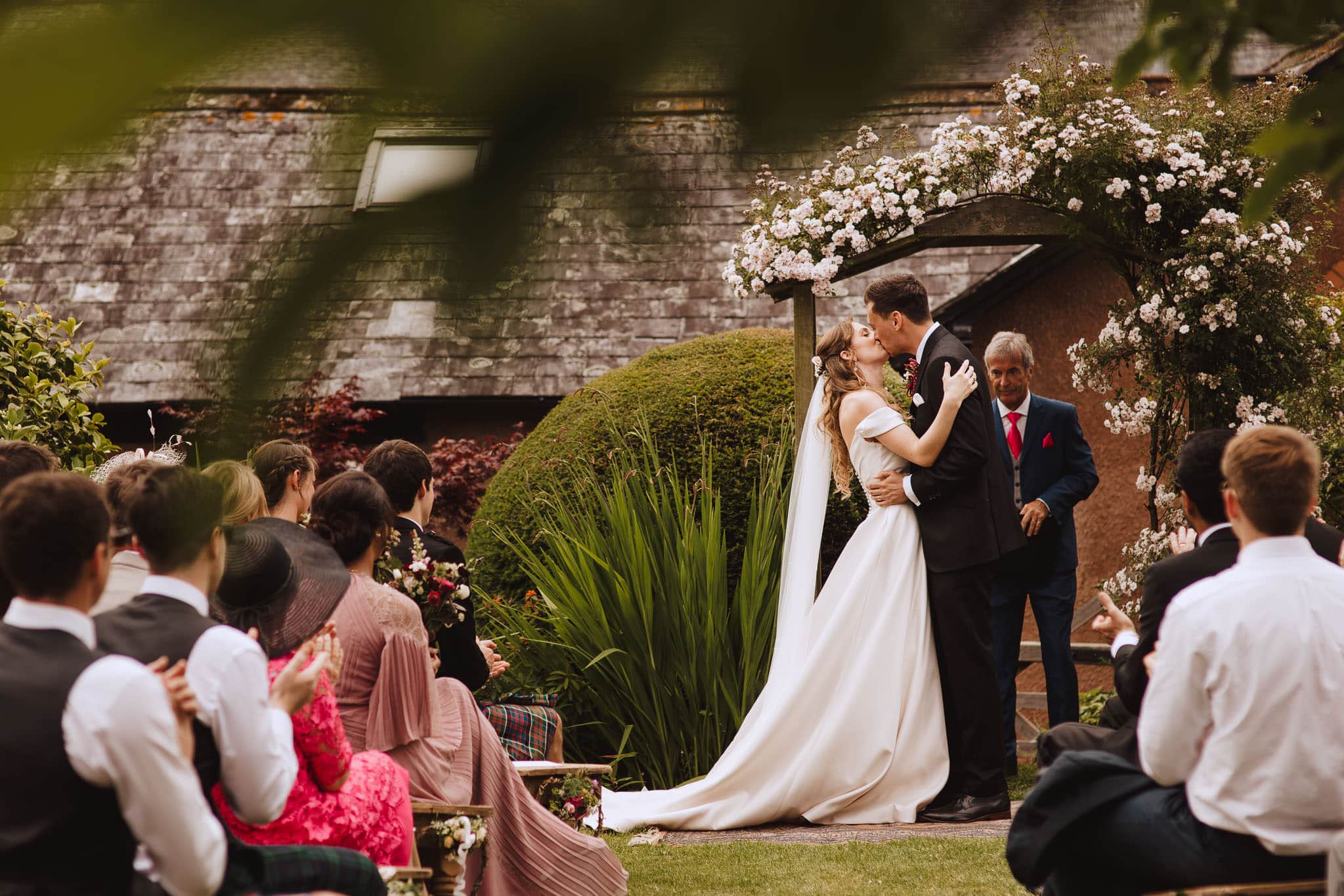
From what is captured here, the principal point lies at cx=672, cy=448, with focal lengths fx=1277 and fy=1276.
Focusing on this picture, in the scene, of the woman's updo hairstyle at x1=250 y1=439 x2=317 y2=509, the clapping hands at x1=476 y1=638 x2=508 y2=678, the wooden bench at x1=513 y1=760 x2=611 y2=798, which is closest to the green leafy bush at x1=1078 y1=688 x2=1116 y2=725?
the wooden bench at x1=513 y1=760 x2=611 y2=798

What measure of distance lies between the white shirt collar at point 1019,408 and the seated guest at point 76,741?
4.86 meters

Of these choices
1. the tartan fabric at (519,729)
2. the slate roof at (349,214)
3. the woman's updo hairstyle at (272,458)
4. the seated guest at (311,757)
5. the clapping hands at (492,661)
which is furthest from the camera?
the tartan fabric at (519,729)

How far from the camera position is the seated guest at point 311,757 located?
9.24 feet

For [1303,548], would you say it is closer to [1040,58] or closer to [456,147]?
[1040,58]

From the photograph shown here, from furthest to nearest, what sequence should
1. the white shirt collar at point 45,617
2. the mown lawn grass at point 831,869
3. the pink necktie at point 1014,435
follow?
the pink necktie at point 1014,435, the mown lawn grass at point 831,869, the white shirt collar at point 45,617

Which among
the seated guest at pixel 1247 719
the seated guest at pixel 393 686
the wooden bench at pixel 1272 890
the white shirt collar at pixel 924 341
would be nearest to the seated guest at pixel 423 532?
the seated guest at pixel 393 686

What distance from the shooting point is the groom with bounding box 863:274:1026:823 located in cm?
498

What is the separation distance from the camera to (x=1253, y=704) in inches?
94.6

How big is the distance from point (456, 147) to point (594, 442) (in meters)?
6.09

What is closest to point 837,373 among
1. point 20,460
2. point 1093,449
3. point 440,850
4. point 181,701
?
point 440,850

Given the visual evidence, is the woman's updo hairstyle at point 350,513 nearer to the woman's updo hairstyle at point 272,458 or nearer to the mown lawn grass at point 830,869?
the mown lawn grass at point 830,869

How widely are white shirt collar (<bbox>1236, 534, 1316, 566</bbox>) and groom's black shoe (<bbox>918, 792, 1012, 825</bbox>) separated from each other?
2.72m

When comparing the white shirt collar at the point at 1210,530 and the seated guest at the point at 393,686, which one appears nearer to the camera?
A: the white shirt collar at the point at 1210,530

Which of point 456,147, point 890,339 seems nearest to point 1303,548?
point 456,147
